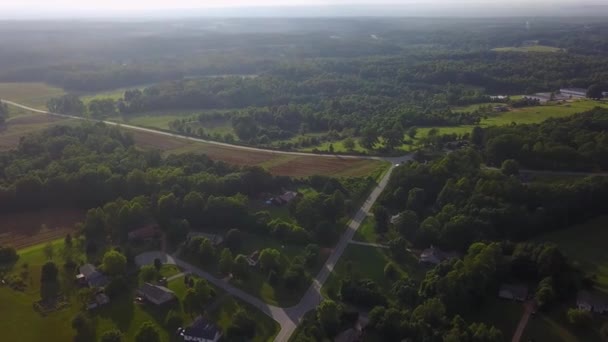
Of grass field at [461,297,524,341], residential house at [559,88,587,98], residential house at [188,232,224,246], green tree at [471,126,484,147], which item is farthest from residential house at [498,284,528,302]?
residential house at [559,88,587,98]

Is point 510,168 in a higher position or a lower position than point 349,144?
higher

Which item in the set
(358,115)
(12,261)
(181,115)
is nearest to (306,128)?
(358,115)

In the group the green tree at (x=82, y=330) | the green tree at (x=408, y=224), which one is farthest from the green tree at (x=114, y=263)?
the green tree at (x=408, y=224)

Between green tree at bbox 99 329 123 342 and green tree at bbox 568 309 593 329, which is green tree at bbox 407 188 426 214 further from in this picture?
green tree at bbox 99 329 123 342

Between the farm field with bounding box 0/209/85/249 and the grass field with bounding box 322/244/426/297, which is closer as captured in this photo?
the grass field with bounding box 322/244/426/297

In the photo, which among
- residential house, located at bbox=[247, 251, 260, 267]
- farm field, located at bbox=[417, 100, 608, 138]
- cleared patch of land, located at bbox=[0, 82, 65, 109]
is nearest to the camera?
residential house, located at bbox=[247, 251, 260, 267]

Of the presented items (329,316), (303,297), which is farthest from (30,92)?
(329,316)

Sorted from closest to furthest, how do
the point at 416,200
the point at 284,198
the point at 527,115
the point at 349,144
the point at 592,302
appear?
the point at 592,302 → the point at 416,200 → the point at 284,198 → the point at 349,144 → the point at 527,115

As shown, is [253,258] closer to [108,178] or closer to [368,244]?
[368,244]
